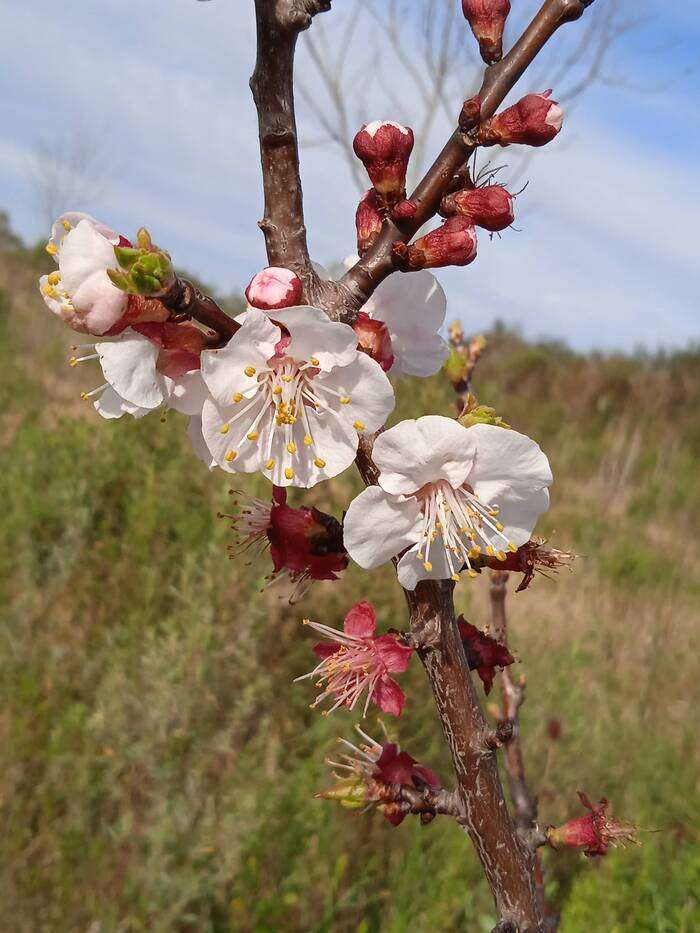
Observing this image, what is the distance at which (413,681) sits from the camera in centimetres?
329

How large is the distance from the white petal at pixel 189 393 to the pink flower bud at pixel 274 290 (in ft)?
0.38

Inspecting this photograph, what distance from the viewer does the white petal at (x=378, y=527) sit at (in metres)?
0.79

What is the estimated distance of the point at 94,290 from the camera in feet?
2.46

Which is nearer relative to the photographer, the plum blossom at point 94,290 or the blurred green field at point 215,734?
the plum blossom at point 94,290

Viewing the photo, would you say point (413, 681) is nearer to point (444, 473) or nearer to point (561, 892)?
point (561, 892)

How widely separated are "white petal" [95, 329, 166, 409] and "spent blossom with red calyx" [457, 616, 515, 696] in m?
0.47

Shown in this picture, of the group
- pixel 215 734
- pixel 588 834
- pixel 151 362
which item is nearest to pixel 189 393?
pixel 151 362

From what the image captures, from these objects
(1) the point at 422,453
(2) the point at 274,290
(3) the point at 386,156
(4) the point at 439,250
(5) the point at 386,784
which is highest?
(3) the point at 386,156

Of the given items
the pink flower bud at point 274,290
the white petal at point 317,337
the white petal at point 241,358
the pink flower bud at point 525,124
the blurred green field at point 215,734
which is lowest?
the blurred green field at point 215,734

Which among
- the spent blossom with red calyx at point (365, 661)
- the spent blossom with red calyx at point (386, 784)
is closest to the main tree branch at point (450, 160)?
the spent blossom with red calyx at point (365, 661)

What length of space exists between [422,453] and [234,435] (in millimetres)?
224

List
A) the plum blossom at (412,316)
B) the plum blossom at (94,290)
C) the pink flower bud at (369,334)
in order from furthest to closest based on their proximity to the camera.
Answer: the plum blossom at (412,316) → the pink flower bud at (369,334) → the plum blossom at (94,290)

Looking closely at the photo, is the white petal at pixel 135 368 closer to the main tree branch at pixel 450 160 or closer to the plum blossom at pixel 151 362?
the plum blossom at pixel 151 362

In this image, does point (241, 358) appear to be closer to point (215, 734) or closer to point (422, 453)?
point (422, 453)
